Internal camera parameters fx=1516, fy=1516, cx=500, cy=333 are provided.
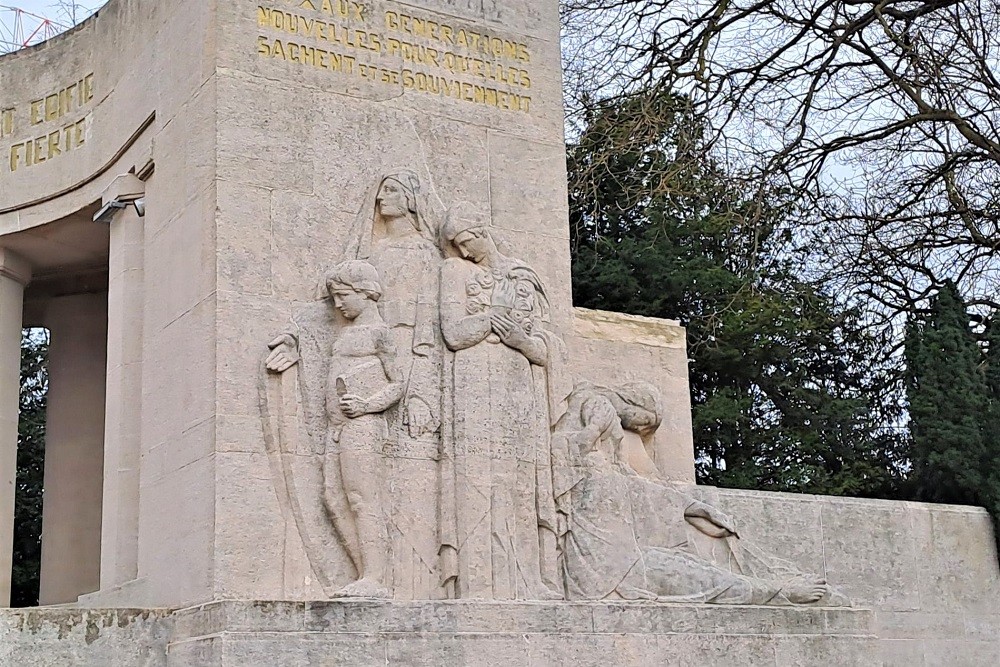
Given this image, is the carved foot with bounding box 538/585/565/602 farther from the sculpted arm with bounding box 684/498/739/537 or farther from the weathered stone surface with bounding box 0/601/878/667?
the sculpted arm with bounding box 684/498/739/537

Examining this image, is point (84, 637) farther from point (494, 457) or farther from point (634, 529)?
point (634, 529)

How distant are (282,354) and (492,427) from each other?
1.44m

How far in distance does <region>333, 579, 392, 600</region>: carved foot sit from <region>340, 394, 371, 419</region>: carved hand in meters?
1.03

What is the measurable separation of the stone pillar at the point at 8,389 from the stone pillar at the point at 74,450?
667 mm

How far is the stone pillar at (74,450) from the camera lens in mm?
13758

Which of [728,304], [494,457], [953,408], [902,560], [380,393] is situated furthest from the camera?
[728,304]

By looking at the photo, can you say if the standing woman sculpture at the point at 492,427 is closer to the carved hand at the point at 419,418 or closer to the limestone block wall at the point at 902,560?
the carved hand at the point at 419,418

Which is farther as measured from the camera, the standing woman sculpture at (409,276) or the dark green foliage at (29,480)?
the dark green foliage at (29,480)

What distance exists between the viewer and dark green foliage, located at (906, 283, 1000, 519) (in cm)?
1392

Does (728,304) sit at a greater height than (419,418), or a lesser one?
greater

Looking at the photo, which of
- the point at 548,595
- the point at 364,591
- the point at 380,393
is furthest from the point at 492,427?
the point at 364,591

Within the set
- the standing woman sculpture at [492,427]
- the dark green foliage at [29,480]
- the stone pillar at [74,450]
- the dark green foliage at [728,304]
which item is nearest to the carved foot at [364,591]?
the standing woman sculpture at [492,427]

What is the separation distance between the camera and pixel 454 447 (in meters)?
9.74

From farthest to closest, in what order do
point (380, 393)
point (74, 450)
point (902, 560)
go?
point (74, 450) < point (902, 560) < point (380, 393)
